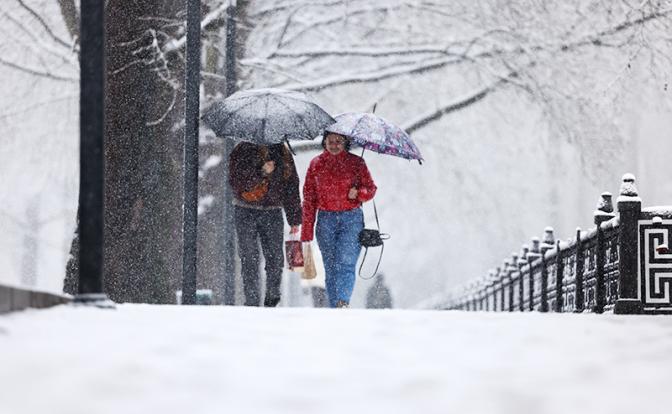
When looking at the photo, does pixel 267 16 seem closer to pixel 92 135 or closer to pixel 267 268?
pixel 267 268

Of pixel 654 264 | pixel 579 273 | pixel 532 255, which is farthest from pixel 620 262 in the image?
pixel 532 255

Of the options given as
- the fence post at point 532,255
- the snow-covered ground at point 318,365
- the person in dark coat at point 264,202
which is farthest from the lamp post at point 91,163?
the fence post at point 532,255

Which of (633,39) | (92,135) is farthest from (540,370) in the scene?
(633,39)

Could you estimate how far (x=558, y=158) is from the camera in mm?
23391

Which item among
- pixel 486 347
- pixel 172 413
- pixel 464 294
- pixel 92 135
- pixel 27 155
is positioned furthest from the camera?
pixel 464 294

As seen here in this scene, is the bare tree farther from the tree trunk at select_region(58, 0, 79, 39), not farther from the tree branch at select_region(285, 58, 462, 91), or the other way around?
the tree trunk at select_region(58, 0, 79, 39)

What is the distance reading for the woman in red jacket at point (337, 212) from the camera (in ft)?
40.3

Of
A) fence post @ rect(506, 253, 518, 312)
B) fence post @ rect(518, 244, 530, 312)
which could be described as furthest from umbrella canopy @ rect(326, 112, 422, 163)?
fence post @ rect(506, 253, 518, 312)

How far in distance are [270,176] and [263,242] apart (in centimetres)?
59

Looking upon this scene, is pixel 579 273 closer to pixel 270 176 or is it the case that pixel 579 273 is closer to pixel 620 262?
pixel 620 262

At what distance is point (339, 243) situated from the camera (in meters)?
12.3

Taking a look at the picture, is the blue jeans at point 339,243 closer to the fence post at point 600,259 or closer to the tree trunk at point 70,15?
the fence post at point 600,259

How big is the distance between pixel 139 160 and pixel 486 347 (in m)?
11.7

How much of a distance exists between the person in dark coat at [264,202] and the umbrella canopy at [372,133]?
0.62 m
